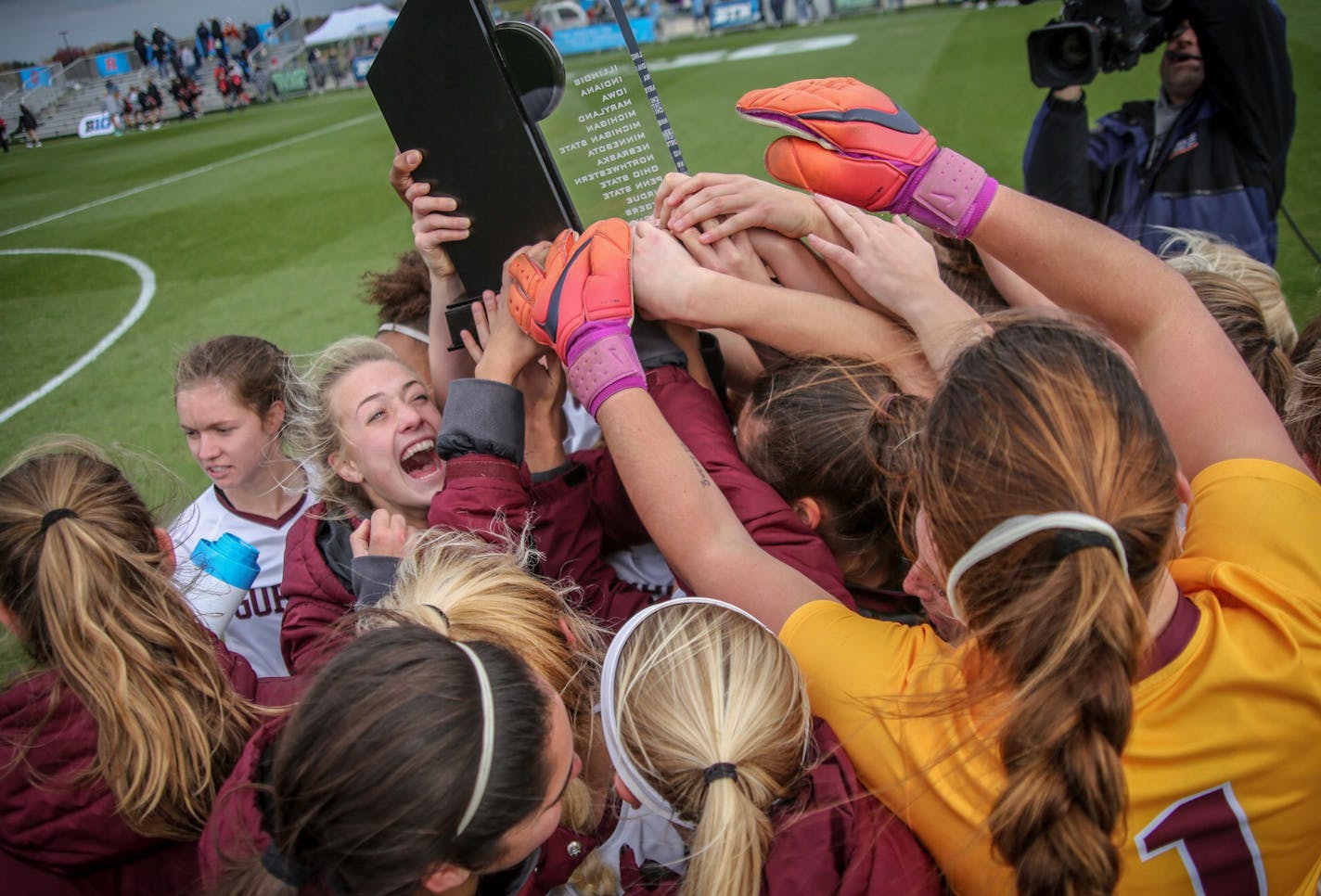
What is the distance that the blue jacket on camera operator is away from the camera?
3062 millimetres

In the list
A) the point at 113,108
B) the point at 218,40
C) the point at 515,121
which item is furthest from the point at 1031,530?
the point at 218,40

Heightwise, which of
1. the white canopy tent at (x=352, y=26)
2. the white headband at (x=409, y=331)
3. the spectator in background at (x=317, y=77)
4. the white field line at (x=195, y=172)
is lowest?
the white headband at (x=409, y=331)

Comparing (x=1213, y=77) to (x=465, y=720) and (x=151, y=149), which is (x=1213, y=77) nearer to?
(x=465, y=720)

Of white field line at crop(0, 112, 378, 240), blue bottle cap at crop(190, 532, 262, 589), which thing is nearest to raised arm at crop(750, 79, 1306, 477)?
blue bottle cap at crop(190, 532, 262, 589)

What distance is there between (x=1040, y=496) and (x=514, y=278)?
125 cm

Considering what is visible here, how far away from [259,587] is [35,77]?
3146 centimetres

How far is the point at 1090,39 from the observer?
2863 mm

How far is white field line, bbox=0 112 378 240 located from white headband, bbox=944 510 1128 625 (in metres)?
12.1

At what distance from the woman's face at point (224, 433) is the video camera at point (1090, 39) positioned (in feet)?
9.00

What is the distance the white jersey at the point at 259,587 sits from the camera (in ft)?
7.93

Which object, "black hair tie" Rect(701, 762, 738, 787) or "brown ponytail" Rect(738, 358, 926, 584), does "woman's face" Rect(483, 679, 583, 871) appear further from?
"brown ponytail" Rect(738, 358, 926, 584)

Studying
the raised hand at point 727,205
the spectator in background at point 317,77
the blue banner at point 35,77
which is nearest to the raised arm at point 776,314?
the raised hand at point 727,205

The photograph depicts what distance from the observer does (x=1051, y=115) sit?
3049 mm

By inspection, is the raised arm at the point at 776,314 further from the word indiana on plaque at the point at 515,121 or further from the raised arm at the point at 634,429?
the word indiana on plaque at the point at 515,121
